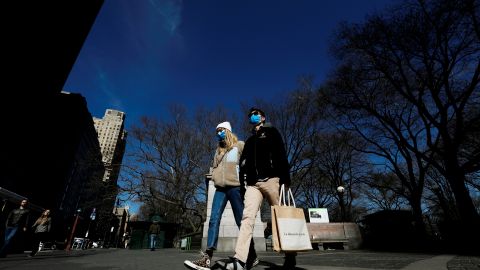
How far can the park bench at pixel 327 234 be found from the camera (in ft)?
37.6

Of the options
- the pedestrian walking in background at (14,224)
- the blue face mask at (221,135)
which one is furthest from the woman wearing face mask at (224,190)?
the pedestrian walking in background at (14,224)

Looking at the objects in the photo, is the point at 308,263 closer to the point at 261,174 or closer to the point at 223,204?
the point at 223,204

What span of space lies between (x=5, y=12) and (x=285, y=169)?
1401 centimetres

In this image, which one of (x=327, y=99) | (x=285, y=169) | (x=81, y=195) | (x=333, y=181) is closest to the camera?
(x=285, y=169)

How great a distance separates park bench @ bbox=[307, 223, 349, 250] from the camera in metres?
11.5

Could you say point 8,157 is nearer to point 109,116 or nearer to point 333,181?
point 333,181

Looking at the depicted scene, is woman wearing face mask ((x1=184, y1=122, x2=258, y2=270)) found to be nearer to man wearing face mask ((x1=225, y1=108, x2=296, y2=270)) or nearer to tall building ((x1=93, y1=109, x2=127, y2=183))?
man wearing face mask ((x1=225, y1=108, x2=296, y2=270))

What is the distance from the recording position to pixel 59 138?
2973 cm

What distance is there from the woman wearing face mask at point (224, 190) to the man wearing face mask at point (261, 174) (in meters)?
0.22

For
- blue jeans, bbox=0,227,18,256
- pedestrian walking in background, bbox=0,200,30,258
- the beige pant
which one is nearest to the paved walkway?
the beige pant

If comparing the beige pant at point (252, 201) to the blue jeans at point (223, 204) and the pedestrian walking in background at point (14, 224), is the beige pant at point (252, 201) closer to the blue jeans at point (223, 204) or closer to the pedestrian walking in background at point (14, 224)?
the blue jeans at point (223, 204)

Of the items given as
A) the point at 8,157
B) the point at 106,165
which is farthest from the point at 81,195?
the point at 8,157

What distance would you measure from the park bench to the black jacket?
31.3ft

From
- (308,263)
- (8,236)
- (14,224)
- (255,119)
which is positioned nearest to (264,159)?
(255,119)
